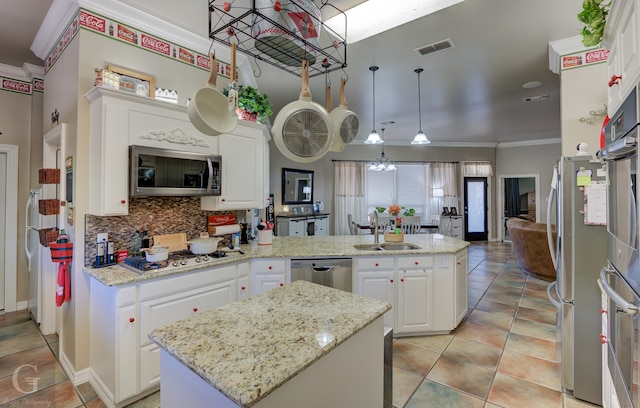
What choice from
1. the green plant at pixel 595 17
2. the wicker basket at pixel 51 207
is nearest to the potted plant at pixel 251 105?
the wicker basket at pixel 51 207

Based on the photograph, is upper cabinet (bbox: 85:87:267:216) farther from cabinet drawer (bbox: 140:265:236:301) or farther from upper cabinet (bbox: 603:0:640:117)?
upper cabinet (bbox: 603:0:640:117)

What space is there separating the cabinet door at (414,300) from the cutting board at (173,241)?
6.84ft

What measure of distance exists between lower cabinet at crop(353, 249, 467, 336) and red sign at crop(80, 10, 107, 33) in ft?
9.37

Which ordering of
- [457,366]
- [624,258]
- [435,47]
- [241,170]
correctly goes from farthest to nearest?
[435,47] < [241,170] < [457,366] < [624,258]

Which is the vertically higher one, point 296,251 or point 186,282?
point 296,251

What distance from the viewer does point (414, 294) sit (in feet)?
9.86

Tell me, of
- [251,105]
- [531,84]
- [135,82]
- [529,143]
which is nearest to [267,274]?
[251,105]

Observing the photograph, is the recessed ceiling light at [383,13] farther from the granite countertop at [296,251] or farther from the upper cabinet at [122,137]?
the granite countertop at [296,251]

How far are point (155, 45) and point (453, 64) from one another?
3207mm

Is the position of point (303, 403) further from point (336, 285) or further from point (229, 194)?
point (229, 194)

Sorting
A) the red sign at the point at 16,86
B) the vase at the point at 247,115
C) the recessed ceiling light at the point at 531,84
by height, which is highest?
the recessed ceiling light at the point at 531,84

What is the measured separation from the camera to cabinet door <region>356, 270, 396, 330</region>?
9.66 ft

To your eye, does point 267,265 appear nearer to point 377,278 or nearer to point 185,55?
point 377,278

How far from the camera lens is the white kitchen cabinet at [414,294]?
118 inches
